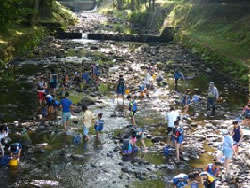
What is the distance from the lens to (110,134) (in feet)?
78.2

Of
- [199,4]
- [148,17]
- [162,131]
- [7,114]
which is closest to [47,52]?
[7,114]

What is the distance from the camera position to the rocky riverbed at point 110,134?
18.1m

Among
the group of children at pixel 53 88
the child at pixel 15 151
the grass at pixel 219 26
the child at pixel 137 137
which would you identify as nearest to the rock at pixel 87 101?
the group of children at pixel 53 88

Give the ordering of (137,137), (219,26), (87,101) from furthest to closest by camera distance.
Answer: (219,26) → (87,101) → (137,137)

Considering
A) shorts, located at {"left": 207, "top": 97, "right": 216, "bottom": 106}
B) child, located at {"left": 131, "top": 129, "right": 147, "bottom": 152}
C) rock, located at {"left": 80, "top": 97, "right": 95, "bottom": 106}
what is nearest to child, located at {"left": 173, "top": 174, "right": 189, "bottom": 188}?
child, located at {"left": 131, "top": 129, "right": 147, "bottom": 152}

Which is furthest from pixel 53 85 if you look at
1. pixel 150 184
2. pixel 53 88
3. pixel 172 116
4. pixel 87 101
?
pixel 150 184

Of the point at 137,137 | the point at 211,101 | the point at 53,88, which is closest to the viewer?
the point at 137,137

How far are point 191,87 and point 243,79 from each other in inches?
203

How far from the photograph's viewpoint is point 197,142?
22.9 meters

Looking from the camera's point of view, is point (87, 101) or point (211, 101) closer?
point (211, 101)

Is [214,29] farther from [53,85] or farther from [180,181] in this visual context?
[180,181]

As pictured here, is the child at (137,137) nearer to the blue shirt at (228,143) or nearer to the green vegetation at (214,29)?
the blue shirt at (228,143)

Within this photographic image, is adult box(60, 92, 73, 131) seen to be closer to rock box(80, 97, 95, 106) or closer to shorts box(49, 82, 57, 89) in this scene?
rock box(80, 97, 95, 106)

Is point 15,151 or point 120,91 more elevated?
point 120,91
